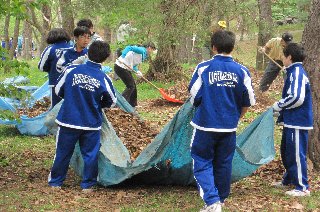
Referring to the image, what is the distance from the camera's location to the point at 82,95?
5.76m

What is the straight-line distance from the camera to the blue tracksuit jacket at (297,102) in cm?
562

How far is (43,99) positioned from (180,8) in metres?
4.75

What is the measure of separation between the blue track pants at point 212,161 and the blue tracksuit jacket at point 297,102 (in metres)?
0.95

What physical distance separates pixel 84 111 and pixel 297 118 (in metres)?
2.31

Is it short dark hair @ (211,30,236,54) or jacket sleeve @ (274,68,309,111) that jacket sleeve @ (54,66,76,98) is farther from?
jacket sleeve @ (274,68,309,111)

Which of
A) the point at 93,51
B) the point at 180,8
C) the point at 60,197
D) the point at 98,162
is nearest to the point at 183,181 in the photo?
the point at 98,162

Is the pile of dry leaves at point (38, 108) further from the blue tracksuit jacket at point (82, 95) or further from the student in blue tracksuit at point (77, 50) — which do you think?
the blue tracksuit jacket at point (82, 95)

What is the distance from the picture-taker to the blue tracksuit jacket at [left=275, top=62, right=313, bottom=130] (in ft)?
18.5

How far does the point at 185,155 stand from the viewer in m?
5.76

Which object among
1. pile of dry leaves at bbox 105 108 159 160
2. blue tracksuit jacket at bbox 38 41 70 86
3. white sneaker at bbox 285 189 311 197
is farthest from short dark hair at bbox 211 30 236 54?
blue tracksuit jacket at bbox 38 41 70 86

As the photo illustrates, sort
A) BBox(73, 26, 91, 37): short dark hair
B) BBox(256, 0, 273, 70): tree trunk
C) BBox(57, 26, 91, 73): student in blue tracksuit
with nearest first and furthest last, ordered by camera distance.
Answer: BBox(73, 26, 91, 37): short dark hair < BBox(57, 26, 91, 73): student in blue tracksuit < BBox(256, 0, 273, 70): tree trunk

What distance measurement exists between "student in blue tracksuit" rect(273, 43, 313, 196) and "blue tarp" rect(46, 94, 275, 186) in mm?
219

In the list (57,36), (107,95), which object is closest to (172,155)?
(107,95)

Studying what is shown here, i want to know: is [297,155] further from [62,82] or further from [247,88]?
[62,82]
